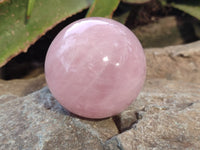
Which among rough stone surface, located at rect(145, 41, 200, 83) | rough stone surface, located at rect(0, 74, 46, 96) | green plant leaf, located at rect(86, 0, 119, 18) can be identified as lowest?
rough stone surface, located at rect(0, 74, 46, 96)

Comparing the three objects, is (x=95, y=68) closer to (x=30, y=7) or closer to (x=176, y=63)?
(x=30, y=7)

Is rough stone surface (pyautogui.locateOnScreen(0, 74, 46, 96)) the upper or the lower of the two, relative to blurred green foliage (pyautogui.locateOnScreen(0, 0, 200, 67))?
lower

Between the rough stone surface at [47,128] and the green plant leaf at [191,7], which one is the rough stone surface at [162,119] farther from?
the green plant leaf at [191,7]

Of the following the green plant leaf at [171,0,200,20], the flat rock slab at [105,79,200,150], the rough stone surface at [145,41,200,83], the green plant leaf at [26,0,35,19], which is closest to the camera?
the flat rock slab at [105,79,200,150]

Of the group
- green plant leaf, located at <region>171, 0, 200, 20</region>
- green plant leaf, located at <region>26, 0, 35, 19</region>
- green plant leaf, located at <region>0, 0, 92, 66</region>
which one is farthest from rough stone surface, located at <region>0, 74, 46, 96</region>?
green plant leaf, located at <region>171, 0, 200, 20</region>

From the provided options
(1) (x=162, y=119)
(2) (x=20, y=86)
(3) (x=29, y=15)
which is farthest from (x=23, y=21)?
(1) (x=162, y=119)

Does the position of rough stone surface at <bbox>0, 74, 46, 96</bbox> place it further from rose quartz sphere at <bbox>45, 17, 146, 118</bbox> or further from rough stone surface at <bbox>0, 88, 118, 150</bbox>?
rose quartz sphere at <bbox>45, 17, 146, 118</bbox>

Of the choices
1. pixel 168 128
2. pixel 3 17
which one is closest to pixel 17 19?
pixel 3 17

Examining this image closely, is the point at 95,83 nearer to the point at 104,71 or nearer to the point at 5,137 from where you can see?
the point at 104,71
